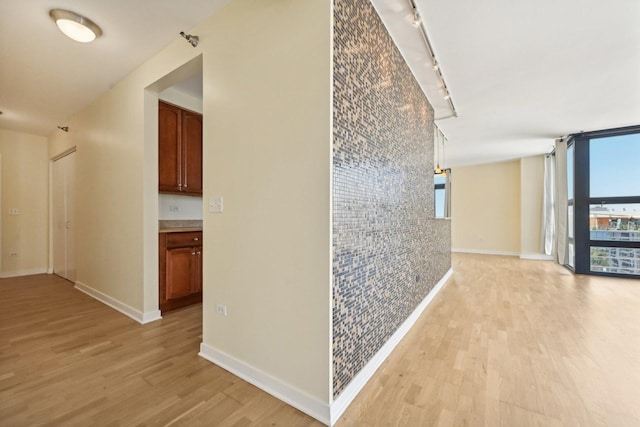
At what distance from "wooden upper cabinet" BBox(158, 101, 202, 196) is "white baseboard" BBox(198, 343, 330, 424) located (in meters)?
2.09

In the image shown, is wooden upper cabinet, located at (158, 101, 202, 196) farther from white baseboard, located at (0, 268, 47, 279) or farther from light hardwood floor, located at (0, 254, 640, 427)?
white baseboard, located at (0, 268, 47, 279)

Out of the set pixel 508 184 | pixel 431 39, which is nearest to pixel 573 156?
pixel 508 184

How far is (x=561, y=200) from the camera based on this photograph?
5.39 meters

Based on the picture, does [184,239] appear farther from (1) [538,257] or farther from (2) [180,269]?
(1) [538,257]

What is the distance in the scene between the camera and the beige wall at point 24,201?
4664mm

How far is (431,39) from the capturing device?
7.79 ft

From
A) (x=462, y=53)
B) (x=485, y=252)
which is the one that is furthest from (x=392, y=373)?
(x=485, y=252)

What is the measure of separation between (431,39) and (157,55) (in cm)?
261

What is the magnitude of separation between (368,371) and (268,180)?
147 cm

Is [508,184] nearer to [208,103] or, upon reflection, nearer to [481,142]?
[481,142]

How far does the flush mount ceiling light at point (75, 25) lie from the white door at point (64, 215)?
9.40 feet

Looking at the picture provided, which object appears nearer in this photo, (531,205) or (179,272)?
(179,272)

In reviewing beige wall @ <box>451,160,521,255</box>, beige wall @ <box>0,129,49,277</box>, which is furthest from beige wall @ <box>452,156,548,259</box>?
beige wall @ <box>0,129,49,277</box>

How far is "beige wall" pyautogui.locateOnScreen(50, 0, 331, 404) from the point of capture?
4.80 feet
